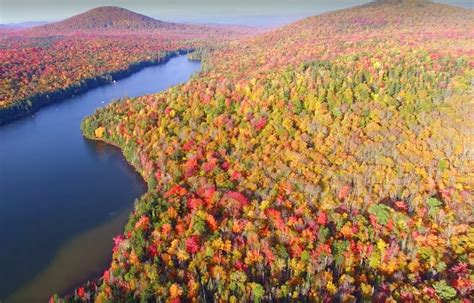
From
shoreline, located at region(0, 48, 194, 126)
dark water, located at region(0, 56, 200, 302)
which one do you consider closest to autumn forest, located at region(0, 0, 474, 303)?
shoreline, located at region(0, 48, 194, 126)

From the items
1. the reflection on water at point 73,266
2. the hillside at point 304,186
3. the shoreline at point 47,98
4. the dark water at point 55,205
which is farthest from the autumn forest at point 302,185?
the dark water at point 55,205

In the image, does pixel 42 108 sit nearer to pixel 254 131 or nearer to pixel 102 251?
pixel 254 131

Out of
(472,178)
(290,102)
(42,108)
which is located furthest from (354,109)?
(42,108)

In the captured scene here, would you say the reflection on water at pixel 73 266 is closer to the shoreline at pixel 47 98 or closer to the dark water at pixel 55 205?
the dark water at pixel 55 205

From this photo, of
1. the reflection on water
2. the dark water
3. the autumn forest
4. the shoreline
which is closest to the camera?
the autumn forest

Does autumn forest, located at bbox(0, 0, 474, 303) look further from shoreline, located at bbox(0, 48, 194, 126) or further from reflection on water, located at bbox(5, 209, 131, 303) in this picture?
reflection on water, located at bbox(5, 209, 131, 303)

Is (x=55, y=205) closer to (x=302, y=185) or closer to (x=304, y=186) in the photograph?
(x=302, y=185)
